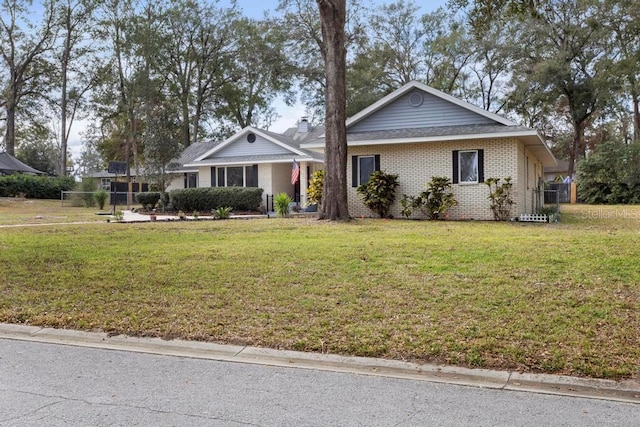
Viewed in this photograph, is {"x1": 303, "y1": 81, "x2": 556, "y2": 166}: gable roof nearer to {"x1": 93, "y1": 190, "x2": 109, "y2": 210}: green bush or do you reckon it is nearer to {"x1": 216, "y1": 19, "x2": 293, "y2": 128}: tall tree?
{"x1": 93, "y1": 190, "x2": 109, "y2": 210}: green bush

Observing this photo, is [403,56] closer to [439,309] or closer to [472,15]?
[472,15]

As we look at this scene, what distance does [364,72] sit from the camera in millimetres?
41000

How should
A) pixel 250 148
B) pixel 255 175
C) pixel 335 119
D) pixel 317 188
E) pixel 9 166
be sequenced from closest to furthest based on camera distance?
pixel 335 119 → pixel 317 188 → pixel 255 175 → pixel 250 148 → pixel 9 166

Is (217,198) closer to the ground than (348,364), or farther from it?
farther from it

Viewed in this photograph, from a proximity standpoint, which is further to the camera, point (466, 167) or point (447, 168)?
point (447, 168)

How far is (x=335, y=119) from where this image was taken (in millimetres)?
15375

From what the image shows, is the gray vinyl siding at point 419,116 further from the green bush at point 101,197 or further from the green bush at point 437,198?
the green bush at point 101,197

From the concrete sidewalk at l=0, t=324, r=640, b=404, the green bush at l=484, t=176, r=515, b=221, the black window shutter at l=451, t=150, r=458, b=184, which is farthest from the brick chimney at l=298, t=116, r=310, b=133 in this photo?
the concrete sidewalk at l=0, t=324, r=640, b=404

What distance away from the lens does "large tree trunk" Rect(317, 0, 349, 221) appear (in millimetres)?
15312

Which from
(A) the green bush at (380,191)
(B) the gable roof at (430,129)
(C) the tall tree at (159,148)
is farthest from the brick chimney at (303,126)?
(A) the green bush at (380,191)

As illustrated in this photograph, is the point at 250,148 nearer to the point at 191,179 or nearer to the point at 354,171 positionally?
the point at 191,179

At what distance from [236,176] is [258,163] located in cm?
156

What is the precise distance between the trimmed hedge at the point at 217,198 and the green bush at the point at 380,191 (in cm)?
642

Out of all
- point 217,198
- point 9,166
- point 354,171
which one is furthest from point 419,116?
point 9,166
